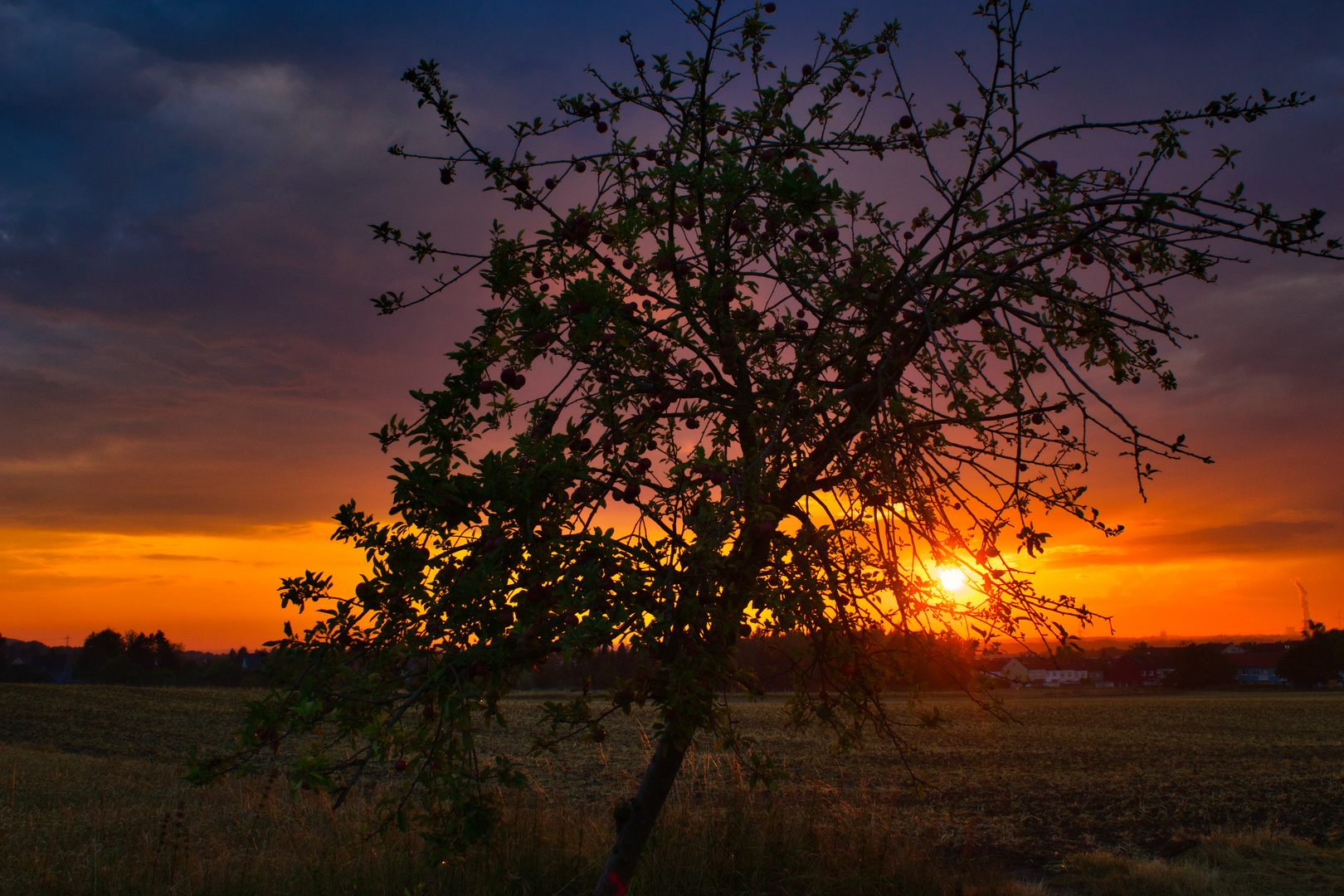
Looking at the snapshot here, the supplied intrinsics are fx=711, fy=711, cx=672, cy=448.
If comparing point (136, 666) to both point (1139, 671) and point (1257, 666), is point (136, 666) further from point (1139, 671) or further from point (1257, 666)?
point (1257, 666)

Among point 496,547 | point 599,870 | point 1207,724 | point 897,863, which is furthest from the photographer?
point 1207,724

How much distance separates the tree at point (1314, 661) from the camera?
207 ft

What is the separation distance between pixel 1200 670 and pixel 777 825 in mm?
74492

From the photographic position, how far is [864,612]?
404cm

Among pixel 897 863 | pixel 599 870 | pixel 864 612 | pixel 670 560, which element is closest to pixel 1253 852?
pixel 897 863

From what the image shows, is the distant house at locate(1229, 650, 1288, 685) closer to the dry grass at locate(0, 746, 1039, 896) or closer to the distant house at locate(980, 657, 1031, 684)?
the dry grass at locate(0, 746, 1039, 896)

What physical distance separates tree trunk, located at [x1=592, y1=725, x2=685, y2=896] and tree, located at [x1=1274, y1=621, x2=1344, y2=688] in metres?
81.1

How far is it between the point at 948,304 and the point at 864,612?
1773 millimetres

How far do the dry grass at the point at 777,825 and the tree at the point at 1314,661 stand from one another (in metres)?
53.2

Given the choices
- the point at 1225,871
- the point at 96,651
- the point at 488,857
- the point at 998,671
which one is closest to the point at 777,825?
the point at 488,857

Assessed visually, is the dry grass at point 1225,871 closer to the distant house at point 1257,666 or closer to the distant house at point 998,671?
the distant house at point 998,671

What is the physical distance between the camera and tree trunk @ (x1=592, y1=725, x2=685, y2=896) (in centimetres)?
497

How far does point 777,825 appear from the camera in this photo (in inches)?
302

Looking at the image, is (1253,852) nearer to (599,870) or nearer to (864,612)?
(599,870)
